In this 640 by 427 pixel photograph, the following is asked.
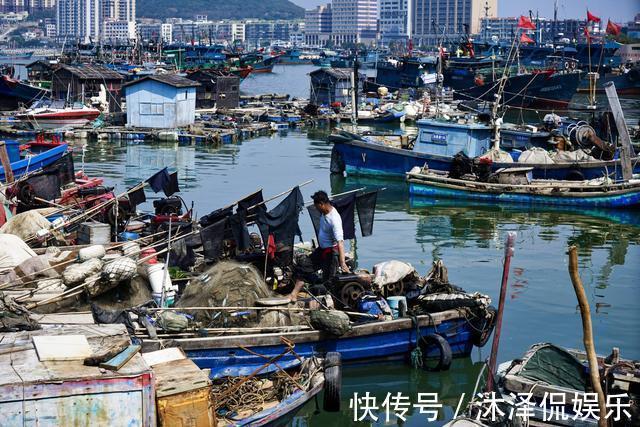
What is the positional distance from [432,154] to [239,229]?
48.6ft

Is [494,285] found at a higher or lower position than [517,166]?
lower

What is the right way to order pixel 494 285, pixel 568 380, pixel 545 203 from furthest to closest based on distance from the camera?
pixel 545 203 < pixel 494 285 < pixel 568 380

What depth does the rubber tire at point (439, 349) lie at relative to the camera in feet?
39.6

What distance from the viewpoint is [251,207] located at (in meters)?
14.1

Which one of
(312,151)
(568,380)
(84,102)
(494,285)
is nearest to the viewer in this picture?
(568,380)

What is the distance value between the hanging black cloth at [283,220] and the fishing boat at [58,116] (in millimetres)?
28857

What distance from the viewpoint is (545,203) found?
24.7m

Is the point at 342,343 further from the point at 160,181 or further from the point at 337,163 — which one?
the point at 337,163

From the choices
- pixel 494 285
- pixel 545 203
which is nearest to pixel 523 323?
pixel 494 285

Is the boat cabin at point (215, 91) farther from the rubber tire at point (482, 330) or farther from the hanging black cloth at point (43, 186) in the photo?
the rubber tire at point (482, 330)

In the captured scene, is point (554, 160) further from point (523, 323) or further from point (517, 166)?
point (523, 323)

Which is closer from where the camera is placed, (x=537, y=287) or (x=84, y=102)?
(x=537, y=287)

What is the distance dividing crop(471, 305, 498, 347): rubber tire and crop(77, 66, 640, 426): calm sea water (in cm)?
34

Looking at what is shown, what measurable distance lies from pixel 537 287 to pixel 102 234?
7.61 metres
